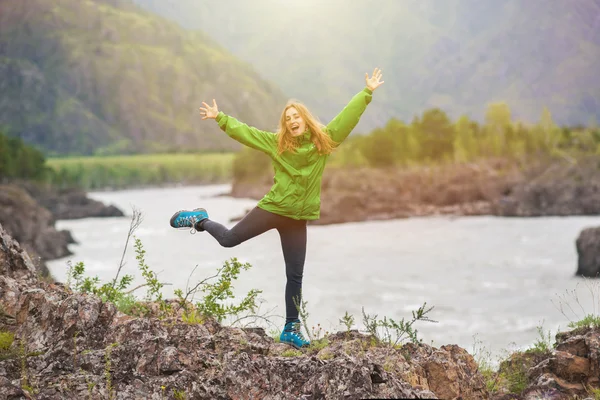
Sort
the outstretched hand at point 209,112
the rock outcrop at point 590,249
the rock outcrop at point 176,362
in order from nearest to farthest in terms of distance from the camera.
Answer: the rock outcrop at point 176,362
the outstretched hand at point 209,112
the rock outcrop at point 590,249

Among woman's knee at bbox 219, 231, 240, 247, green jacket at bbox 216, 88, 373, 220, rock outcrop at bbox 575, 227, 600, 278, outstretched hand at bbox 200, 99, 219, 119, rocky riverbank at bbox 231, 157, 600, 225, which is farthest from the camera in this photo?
rocky riverbank at bbox 231, 157, 600, 225

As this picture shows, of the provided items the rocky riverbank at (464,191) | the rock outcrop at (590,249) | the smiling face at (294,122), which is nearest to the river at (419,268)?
the rock outcrop at (590,249)

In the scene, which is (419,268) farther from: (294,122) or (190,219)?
(294,122)

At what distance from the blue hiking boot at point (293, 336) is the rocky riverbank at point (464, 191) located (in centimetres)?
7770

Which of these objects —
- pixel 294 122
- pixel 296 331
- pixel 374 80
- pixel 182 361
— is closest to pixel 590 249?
pixel 374 80

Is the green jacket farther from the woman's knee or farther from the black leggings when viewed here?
the woman's knee

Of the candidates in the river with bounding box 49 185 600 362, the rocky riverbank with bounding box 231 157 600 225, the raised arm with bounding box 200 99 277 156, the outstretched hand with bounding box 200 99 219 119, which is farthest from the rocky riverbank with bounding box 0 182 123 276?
the raised arm with bounding box 200 99 277 156

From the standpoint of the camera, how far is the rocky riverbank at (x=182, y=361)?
4.65 metres

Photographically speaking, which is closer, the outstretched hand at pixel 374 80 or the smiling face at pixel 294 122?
the smiling face at pixel 294 122

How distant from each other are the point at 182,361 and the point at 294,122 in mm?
2203

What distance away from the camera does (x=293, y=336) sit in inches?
234

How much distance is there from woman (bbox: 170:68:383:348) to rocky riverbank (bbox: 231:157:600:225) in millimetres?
77799

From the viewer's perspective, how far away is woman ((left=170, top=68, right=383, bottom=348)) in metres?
5.68

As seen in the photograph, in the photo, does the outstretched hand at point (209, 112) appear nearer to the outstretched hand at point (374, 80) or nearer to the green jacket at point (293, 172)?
the green jacket at point (293, 172)
